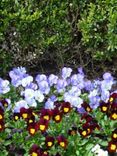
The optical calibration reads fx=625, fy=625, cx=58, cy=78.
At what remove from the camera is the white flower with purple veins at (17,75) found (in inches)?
205

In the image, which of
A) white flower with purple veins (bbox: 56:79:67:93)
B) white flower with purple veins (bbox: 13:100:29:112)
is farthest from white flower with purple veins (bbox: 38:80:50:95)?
white flower with purple veins (bbox: 13:100:29:112)

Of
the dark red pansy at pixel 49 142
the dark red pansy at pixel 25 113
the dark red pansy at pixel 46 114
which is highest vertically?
the dark red pansy at pixel 25 113

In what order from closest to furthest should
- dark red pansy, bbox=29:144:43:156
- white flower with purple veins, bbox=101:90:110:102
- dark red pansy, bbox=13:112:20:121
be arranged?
1. dark red pansy, bbox=29:144:43:156
2. dark red pansy, bbox=13:112:20:121
3. white flower with purple veins, bbox=101:90:110:102

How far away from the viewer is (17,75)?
17.3 ft

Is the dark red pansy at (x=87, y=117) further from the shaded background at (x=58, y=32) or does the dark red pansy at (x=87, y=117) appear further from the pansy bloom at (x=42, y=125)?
the shaded background at (x=58, y=32)

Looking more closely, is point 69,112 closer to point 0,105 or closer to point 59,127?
point 59,127

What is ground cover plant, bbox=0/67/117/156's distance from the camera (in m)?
4.57

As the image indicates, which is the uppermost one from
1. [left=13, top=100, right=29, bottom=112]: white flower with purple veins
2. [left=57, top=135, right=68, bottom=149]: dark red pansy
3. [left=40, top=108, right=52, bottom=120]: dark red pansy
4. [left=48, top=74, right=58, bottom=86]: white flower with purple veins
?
[left=48, top=74, right=58, bottom=86]: white flower with purple veins

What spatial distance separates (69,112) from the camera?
4762 mm

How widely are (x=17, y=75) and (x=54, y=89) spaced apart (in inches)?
13.2

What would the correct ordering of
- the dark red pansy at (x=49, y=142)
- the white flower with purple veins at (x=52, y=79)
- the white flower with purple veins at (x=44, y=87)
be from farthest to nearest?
the white flower with purple veins at (x=52, y=79) → the white flower with purple veins at (x=44, y=87) → the dark red pansy at (x=49, y=142)

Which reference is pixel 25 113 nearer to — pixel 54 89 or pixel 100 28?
pixel 54 89

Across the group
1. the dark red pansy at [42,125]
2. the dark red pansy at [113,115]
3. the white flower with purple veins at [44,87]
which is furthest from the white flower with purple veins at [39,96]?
the dark red pansy at [113,115]

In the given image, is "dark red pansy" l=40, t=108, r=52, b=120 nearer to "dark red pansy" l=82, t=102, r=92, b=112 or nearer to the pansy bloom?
the pansy bloom
